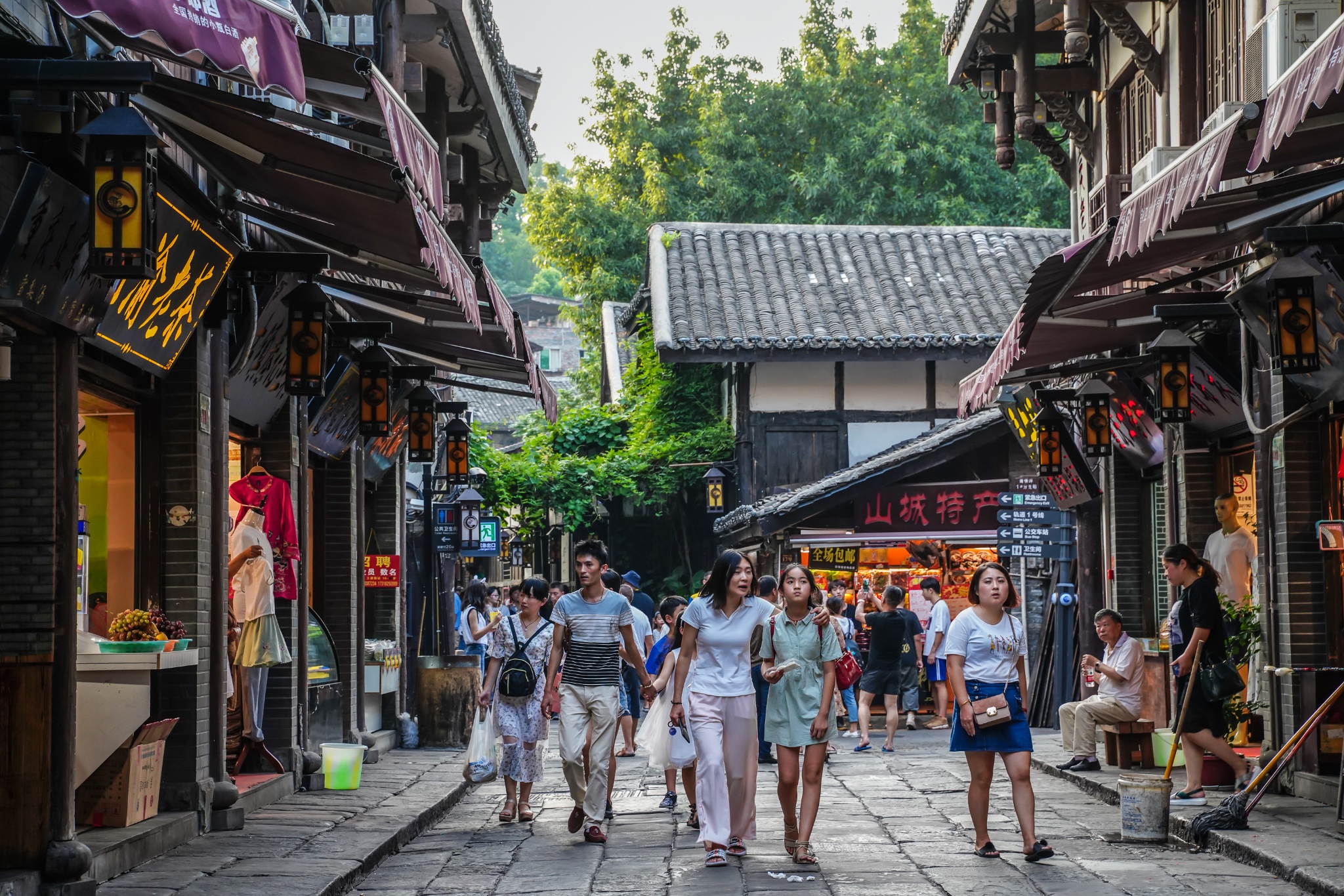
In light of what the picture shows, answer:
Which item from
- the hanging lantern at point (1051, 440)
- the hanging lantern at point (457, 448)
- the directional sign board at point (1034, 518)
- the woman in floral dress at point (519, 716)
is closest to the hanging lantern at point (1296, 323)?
the woman in floral dress at point (519, 716)

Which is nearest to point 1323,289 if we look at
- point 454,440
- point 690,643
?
point 690,643

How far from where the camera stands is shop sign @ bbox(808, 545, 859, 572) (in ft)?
76.5

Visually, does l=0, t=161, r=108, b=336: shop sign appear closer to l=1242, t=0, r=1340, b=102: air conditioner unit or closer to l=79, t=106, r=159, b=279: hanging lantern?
l=79, t=106, r=159, b=279: hanging lantern

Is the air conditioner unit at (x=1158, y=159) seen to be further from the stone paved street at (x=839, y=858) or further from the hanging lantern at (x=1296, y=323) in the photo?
the stone paved street at (x=839, y=858)

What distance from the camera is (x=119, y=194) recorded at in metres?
6.87

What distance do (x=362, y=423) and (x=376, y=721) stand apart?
4.51 m

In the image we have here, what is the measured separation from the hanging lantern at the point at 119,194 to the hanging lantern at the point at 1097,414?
1099 centimetres

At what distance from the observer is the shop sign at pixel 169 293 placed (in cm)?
878

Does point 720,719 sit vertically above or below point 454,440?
below

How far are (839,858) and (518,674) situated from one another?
3045 millimetres

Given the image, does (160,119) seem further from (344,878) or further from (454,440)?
(454,440)

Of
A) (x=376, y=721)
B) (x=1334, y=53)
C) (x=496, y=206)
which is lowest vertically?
(x=376, y=721)

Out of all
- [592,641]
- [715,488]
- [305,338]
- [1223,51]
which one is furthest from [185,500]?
[715,488]

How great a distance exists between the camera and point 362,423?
15109 mm
